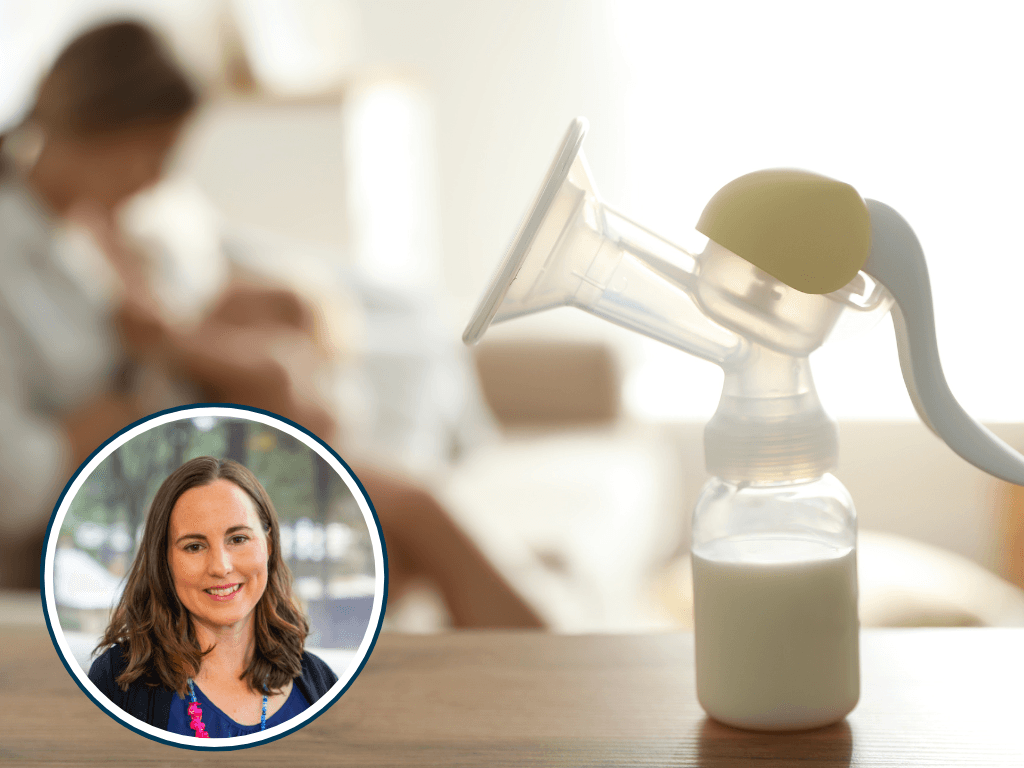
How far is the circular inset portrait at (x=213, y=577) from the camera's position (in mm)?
355

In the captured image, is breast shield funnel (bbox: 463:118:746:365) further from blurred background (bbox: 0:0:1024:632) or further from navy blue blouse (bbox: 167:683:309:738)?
blurred background (bbox: 0:0:1024:632)

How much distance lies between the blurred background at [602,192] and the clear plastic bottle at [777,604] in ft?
3.37

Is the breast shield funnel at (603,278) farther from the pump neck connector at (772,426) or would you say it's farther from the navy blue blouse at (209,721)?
the navy blue blouse at (209,721)

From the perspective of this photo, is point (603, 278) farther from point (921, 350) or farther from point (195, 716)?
point (195, 716)

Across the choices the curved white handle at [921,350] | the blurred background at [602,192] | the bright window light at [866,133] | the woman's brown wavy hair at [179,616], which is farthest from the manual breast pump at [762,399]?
the bright window light at [866,133]

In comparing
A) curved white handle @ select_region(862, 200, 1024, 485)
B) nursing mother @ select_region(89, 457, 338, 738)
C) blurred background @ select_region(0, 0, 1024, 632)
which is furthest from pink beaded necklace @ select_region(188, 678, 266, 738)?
blurred background @ select_region(0, 0, 1024, 632)

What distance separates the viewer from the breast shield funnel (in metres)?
0.35

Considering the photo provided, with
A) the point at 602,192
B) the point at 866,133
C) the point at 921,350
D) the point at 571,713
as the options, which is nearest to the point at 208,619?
the point at 571,713

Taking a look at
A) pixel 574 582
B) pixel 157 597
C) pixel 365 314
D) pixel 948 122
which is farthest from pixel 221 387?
pixel 948 122

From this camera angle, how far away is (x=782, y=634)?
0.37 meters

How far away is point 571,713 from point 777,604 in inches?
4.3

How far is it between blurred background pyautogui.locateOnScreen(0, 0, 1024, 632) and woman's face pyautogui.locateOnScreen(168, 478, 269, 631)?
42.1 inches

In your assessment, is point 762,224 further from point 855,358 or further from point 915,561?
point 855,358

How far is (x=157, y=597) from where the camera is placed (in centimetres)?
35
